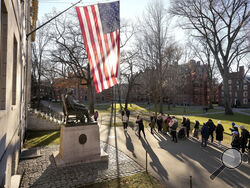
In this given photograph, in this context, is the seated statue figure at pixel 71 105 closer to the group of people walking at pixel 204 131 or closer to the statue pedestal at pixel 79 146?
the statue pedestal at pixel 79 146

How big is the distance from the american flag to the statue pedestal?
2313mm

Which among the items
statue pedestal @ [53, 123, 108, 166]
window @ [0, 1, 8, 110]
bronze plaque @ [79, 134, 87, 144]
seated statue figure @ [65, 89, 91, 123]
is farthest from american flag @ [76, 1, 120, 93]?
window @ [0, 1, 8, 110]

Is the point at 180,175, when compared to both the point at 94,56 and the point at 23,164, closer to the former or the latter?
the point at 94,56

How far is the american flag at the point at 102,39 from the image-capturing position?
7547mm

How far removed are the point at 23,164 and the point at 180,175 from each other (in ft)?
24.6

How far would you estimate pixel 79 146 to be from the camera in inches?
319

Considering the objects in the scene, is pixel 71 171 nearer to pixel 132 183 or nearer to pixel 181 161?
pixel 132 183

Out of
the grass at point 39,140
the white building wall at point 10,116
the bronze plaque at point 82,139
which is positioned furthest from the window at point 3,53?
the grass at point 39,140

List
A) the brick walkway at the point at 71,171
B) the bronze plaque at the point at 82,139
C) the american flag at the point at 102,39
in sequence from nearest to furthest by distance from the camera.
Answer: the brick walkway at the point at 71,171 → the american flag at the point at 102,39 → the bronze plaque at the point at 82,139

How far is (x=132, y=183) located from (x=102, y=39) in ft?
21.4

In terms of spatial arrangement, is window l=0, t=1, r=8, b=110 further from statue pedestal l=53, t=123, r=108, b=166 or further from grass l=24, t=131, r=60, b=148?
grass l=24, t=131, r=60, b=148

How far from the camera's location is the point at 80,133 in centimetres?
813

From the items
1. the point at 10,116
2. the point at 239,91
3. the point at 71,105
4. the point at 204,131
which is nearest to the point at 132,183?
the point at 71,105

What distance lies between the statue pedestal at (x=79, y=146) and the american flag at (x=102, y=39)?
2313 millimetres
